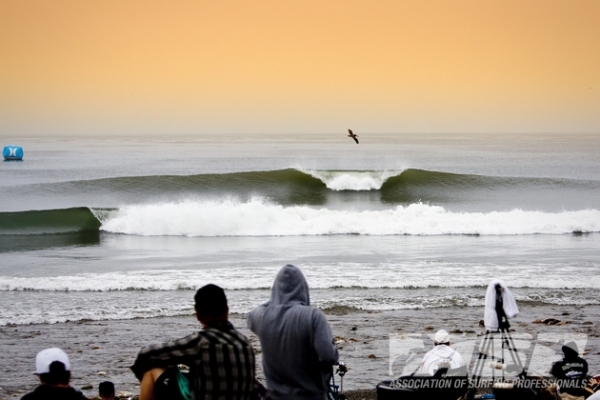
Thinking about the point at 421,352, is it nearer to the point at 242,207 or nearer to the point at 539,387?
the point at 539,387

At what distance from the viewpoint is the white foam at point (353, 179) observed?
35719 millimetres

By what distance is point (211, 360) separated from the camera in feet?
11.0

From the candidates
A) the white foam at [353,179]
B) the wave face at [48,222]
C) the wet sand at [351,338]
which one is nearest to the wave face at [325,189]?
the white foam at [353,179]

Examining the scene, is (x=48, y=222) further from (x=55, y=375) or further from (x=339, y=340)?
(x=55, y=375)

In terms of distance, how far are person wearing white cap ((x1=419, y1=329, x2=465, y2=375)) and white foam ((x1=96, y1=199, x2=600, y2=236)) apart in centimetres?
1825

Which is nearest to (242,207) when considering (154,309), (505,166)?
(154,309)

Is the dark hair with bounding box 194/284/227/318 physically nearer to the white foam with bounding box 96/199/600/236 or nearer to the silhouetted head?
the silhouetted head

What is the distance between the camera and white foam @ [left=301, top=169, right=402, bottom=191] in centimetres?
3572

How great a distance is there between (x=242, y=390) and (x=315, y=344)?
46 cm

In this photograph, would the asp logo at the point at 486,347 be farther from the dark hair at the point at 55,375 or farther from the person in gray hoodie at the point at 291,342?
the dark hair at the point at 55,375

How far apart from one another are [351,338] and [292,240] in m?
13.1

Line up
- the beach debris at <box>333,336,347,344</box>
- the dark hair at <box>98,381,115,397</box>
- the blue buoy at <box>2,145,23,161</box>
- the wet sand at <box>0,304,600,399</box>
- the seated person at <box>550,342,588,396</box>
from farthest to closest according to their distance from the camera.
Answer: the blue buoy at <box>2,145,23,161</box> → the beach debris at <box>333,336,347,344</box> → the wet sand at <box>0,304,600,399</box> → the dark hair at <box>98,381,115,397</box> → the seated person at <box>550,342,588,396</box>

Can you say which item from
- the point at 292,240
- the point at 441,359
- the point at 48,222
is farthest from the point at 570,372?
the point at 48,222

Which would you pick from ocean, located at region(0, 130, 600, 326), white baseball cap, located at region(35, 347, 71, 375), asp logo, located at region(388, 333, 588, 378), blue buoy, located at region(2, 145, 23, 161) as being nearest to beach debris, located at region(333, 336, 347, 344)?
asp logo, located at region(388, 333, 588, 378)
